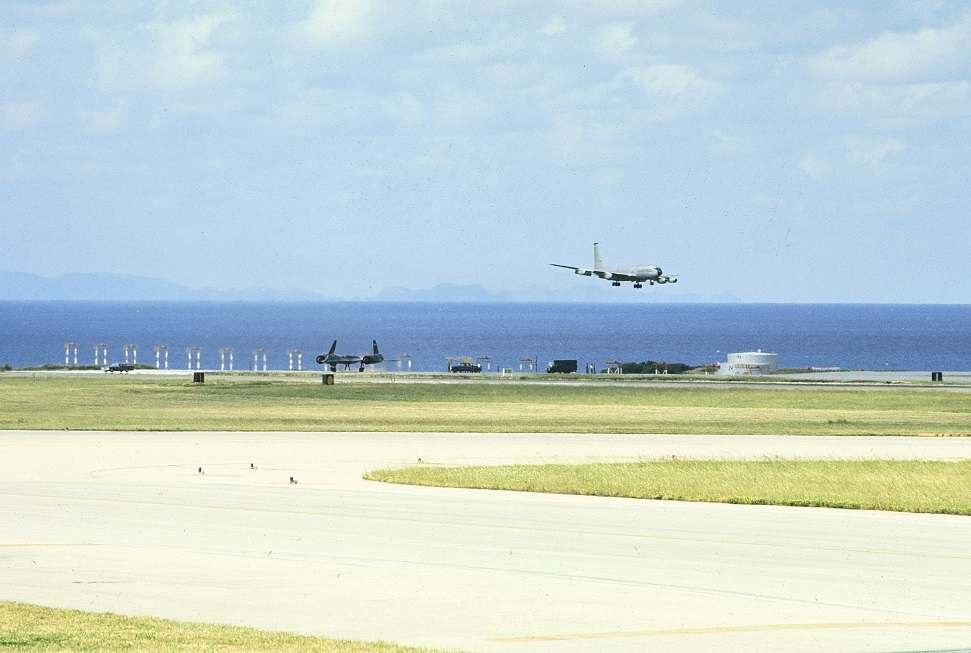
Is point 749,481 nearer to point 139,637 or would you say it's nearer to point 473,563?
point 473,563

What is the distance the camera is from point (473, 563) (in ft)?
79.9

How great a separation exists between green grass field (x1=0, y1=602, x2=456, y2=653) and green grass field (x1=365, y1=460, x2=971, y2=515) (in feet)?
58.2

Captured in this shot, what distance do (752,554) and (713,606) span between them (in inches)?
209

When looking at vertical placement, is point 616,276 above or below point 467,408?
above

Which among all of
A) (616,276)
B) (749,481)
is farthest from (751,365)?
(749,481)

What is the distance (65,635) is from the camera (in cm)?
1783

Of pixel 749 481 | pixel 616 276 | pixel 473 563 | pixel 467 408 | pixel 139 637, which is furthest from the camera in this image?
pixel 616 276

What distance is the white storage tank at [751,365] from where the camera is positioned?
403 ft

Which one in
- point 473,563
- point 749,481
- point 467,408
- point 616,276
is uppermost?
point 616,276

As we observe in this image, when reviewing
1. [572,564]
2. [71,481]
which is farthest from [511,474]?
[572,564]

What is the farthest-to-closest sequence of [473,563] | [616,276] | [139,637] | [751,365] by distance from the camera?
[751,365] < [616,276] < [473,563] < [139,637]

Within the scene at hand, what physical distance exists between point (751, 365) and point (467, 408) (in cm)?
5280

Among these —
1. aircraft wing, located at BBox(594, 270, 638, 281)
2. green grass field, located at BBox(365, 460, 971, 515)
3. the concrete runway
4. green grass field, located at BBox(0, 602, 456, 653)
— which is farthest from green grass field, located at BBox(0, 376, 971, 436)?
green grass field, located at BBox(0, 602, 456, 653)

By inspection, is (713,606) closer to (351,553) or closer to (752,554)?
(752,554)
